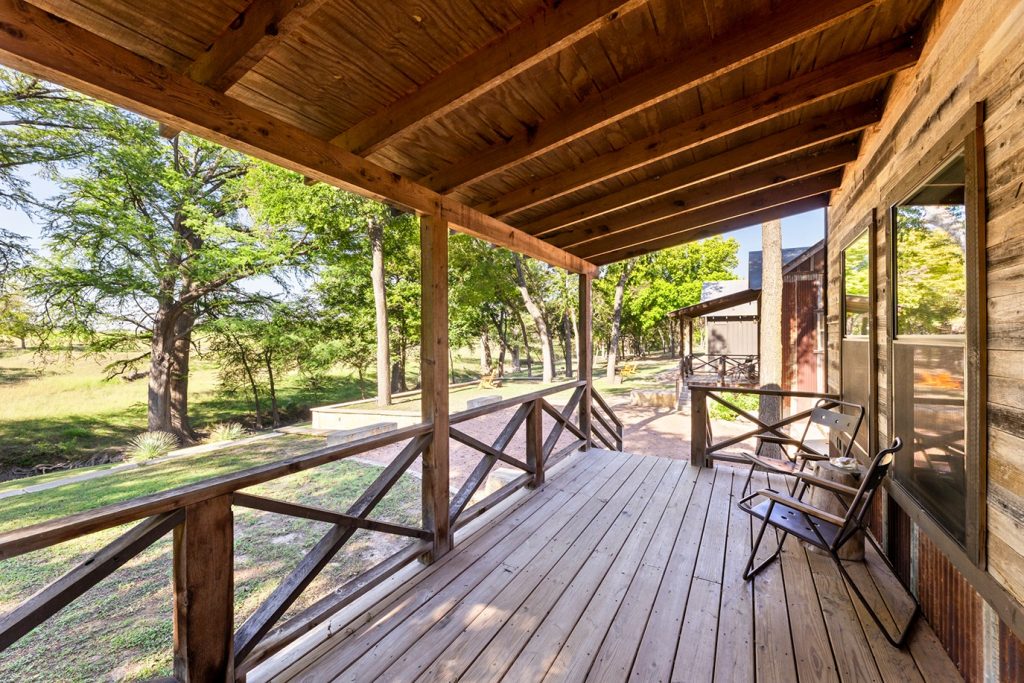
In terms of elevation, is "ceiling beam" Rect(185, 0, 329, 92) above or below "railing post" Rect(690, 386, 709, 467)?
above

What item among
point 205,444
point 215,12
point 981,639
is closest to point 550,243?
point 215,12

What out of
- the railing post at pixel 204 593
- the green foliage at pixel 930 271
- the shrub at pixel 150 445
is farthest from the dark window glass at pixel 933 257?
the shrub at pixel 150 445

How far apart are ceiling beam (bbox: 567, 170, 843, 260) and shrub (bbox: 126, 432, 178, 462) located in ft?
31.5

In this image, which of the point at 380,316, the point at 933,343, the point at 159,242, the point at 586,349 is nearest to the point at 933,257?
the point at 933,343

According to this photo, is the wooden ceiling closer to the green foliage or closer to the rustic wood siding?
the rustic wood siding

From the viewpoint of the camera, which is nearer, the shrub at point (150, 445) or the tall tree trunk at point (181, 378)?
the shrub at point (150, 445)

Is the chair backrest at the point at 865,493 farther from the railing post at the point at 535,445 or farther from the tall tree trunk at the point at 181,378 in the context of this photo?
the tall tree trunk at the point at 181,378

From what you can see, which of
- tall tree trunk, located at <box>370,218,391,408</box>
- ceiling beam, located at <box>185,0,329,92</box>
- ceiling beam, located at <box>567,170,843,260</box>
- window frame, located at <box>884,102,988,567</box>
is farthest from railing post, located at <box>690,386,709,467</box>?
tall tree trunk, located at <box>370,218,391,408</box>

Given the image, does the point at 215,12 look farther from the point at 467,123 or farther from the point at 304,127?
the point at 467,123

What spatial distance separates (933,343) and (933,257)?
1.34 feet

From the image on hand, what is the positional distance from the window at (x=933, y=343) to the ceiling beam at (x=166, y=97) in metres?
2.58

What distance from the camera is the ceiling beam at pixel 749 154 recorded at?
243cm

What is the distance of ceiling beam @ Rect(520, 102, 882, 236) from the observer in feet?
7.97

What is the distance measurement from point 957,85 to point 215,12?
273 cm
